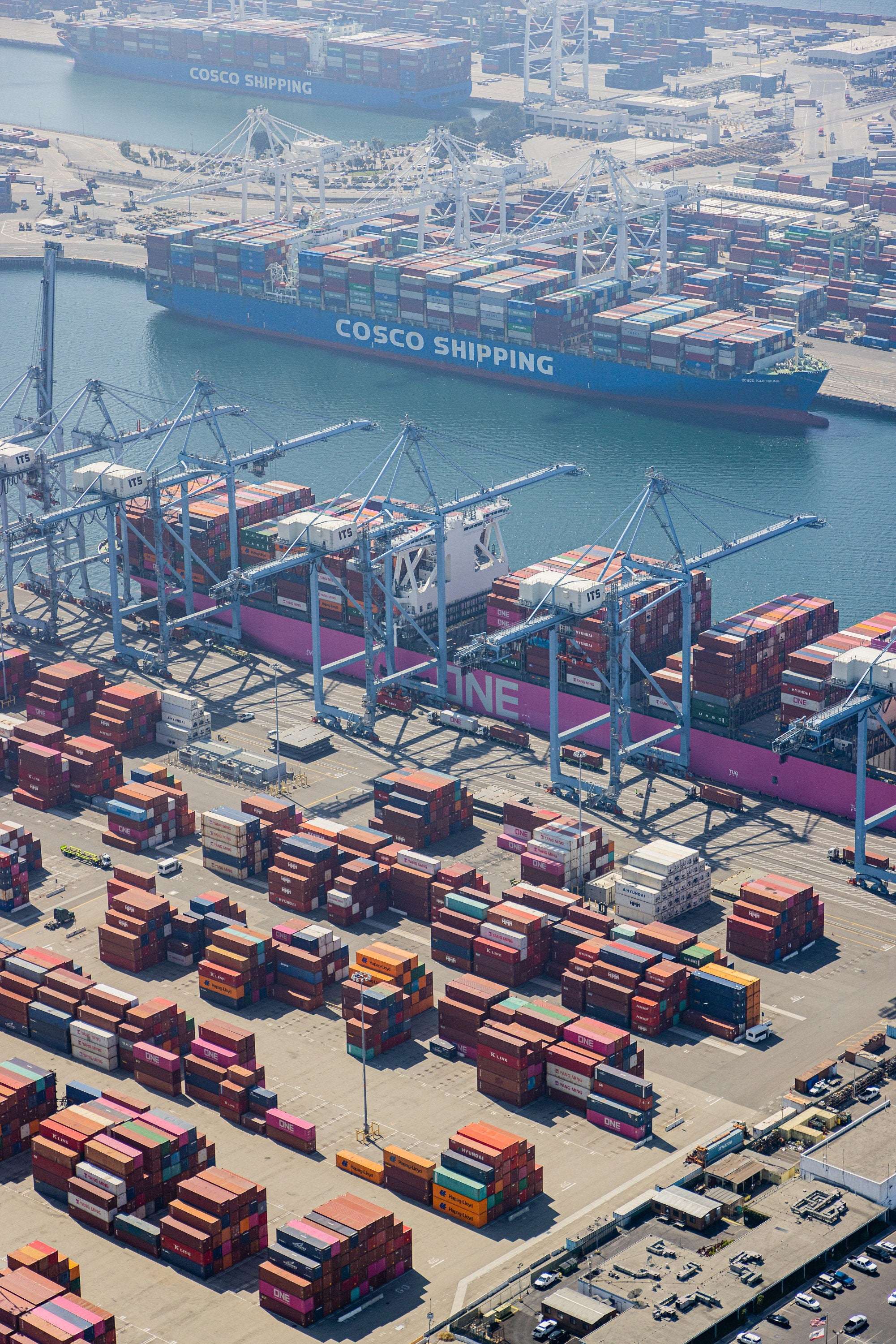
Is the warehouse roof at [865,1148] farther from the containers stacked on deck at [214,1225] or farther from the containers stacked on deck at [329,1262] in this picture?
the containers stacked on deck at [214,1225]

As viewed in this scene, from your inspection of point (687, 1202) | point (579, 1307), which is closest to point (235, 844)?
point (687, 1202)

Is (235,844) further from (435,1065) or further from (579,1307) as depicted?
(579,1307)

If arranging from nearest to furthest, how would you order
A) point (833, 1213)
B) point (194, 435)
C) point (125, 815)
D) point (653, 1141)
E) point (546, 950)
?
1. point (833, 1213)
2. point (653, 1141)
3. point (546, 950)
4. point (125, 815)
5. point (194, 435)

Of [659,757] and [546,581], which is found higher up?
[546,581]

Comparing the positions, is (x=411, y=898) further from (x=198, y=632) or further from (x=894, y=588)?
(x=894, y=588)

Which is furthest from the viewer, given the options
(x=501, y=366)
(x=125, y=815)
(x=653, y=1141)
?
(x=501, y=366)

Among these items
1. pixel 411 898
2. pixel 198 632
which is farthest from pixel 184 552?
pixel 411 898

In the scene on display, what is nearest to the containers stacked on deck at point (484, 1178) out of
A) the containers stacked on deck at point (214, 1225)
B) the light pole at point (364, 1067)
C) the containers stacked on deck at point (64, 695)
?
the light pole at point (364, 1067)
